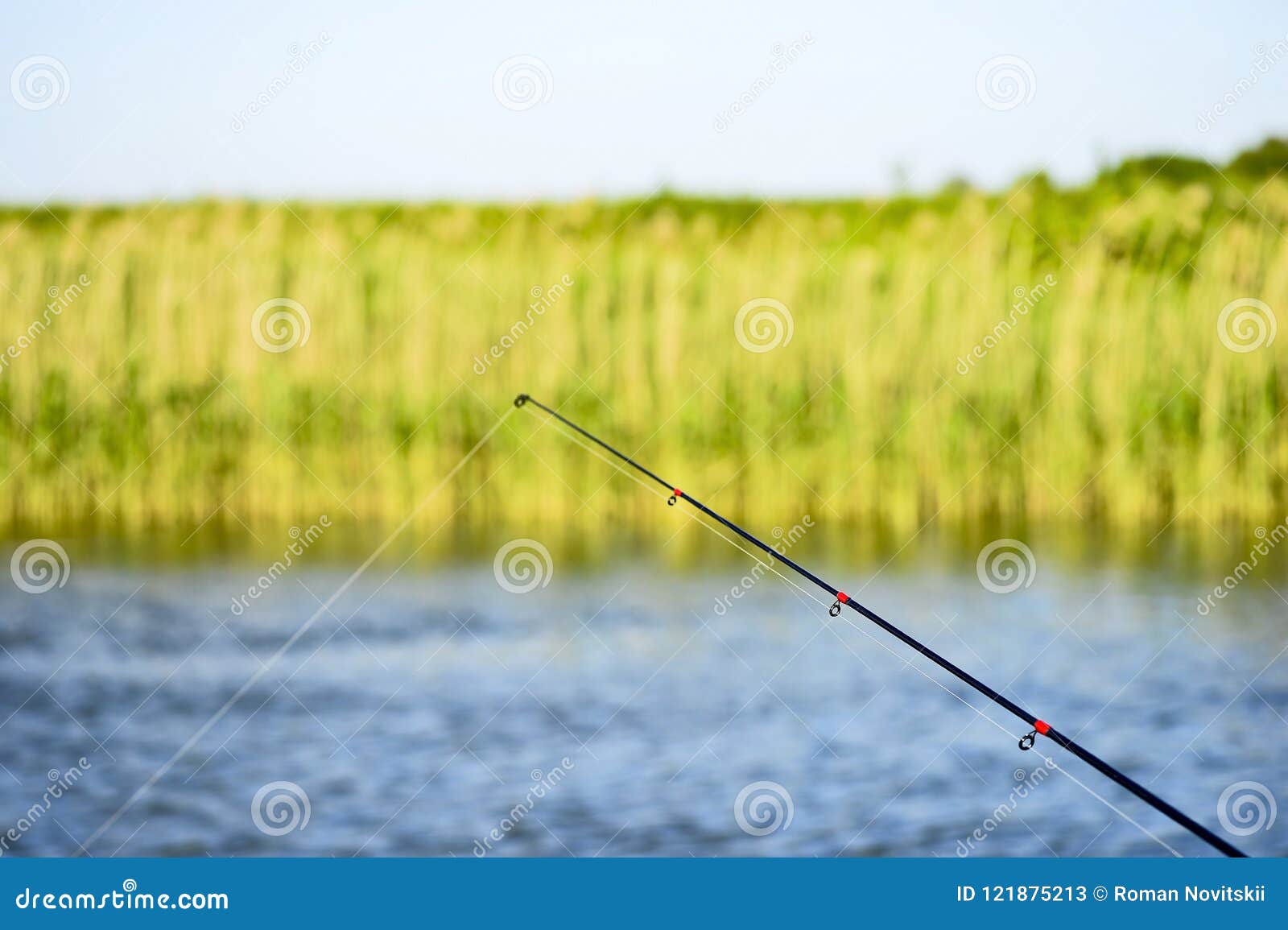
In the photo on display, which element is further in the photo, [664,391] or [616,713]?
[664,391]

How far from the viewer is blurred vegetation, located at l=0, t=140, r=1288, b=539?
11266mm

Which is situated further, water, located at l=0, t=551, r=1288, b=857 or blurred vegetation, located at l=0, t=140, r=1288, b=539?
blurred vegetation, located at l=0, t=140, r=1288, b=539

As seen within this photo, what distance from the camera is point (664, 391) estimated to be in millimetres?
11383

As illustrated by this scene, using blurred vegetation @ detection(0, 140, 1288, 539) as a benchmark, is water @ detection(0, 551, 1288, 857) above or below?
below

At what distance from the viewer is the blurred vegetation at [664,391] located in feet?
37.0

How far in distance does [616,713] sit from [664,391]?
436cm

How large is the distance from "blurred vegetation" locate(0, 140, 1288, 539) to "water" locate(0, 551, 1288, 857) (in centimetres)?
132

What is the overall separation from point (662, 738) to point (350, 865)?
6.68 ft

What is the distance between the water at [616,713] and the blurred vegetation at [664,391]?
132 cm

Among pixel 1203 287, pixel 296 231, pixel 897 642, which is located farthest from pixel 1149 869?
pixel 296 231

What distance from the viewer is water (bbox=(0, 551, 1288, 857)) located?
602 cm

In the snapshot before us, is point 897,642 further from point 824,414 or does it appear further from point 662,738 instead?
point 824,414

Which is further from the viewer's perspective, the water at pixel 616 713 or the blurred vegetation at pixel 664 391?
the blurred vegetation at pixel 664 391

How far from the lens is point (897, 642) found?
8539 millimetres
